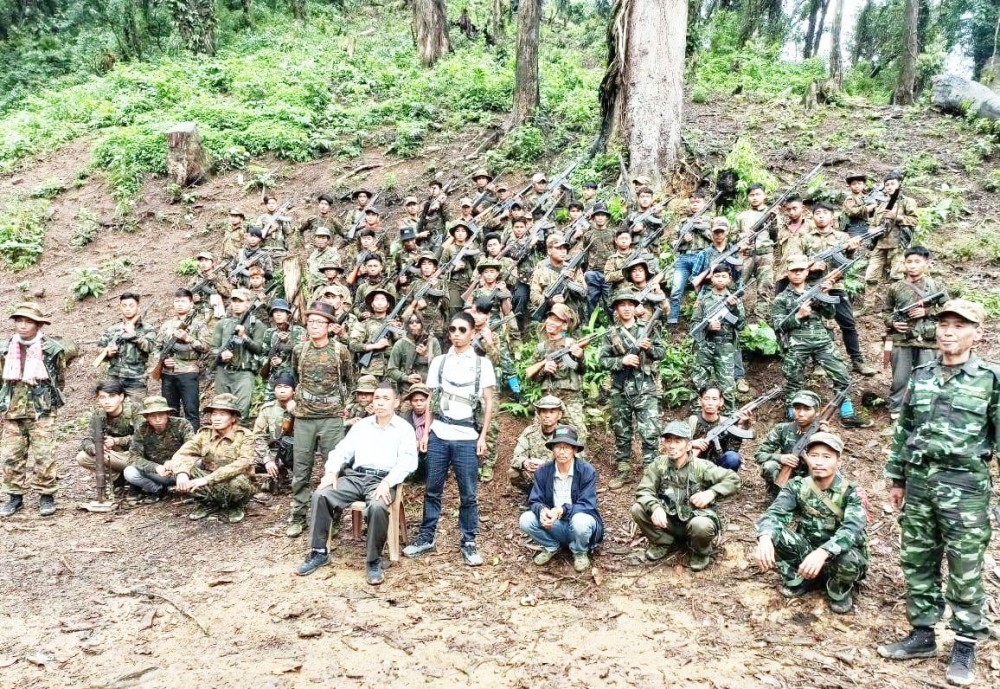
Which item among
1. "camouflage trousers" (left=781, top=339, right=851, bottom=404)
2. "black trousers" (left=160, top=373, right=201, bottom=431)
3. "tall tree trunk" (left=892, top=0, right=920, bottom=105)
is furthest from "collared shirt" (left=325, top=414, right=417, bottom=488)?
"tall tree trunk" (left=892, top=0, right=920, bottom=105)

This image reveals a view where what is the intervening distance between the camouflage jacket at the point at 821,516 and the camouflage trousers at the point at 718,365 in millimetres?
2320

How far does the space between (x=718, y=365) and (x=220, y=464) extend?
564cm

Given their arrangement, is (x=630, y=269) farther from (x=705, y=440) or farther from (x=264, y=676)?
(x=264, y=676)

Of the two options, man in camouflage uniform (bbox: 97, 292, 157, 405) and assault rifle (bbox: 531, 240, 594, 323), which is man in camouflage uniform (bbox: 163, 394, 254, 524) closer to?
man in camouflage uniform (bbox: 97, 292, 157, 405)

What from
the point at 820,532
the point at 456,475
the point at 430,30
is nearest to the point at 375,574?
the point at 456,475

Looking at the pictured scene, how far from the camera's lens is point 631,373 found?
7.20 meters

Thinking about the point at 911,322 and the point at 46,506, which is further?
the point at 46,506

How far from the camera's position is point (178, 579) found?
19.3 feet

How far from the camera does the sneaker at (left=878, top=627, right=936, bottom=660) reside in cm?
446

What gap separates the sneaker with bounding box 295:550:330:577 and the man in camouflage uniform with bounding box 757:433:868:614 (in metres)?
3.67

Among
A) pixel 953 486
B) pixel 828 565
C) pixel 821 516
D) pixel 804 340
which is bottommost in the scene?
pixel 828 565

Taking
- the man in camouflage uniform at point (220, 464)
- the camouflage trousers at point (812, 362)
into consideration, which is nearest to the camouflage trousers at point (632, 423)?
the camouflage trousers at point (812, 362)

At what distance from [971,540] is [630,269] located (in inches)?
187

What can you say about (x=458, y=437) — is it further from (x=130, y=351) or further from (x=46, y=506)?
(x=130, y=351)
